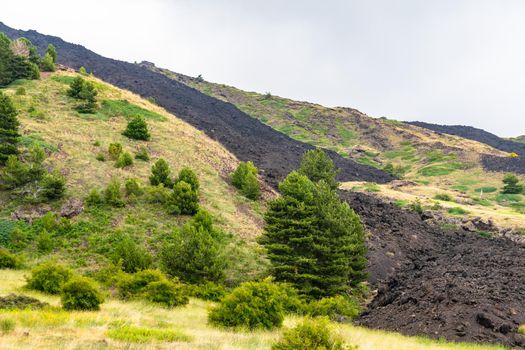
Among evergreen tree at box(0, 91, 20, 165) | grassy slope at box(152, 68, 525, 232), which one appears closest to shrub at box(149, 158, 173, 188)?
evergreen tree at box(0, 91, 20, 165)

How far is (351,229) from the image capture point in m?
26.6

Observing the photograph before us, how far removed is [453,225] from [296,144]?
150 feet

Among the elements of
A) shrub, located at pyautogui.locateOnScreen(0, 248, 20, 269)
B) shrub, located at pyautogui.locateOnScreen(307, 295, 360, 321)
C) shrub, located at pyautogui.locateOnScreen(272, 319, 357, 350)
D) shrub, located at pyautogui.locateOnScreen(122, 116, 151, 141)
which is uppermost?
shrub, located at pyautogui.locateOnScreen(122, 116, 151, 141)

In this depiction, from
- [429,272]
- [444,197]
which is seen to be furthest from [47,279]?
[444,197]

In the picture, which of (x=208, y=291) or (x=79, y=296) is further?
(x=208, y=291)

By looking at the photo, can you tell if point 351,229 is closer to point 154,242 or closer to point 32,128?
point 154,242

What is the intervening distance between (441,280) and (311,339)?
1753 centimetres

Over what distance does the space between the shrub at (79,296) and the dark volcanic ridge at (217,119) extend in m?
34.1

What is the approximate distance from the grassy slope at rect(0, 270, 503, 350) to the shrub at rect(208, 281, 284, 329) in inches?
23.4

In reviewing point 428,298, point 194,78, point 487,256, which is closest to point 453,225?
point 487,256

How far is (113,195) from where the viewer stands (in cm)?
2975

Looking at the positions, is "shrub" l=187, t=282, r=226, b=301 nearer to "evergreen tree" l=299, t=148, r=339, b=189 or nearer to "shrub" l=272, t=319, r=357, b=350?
"shrub" l=272, t=319, r=357, b=350

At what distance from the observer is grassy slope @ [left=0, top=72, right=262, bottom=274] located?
28.2 meters

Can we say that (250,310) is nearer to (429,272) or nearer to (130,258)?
(130,258)
